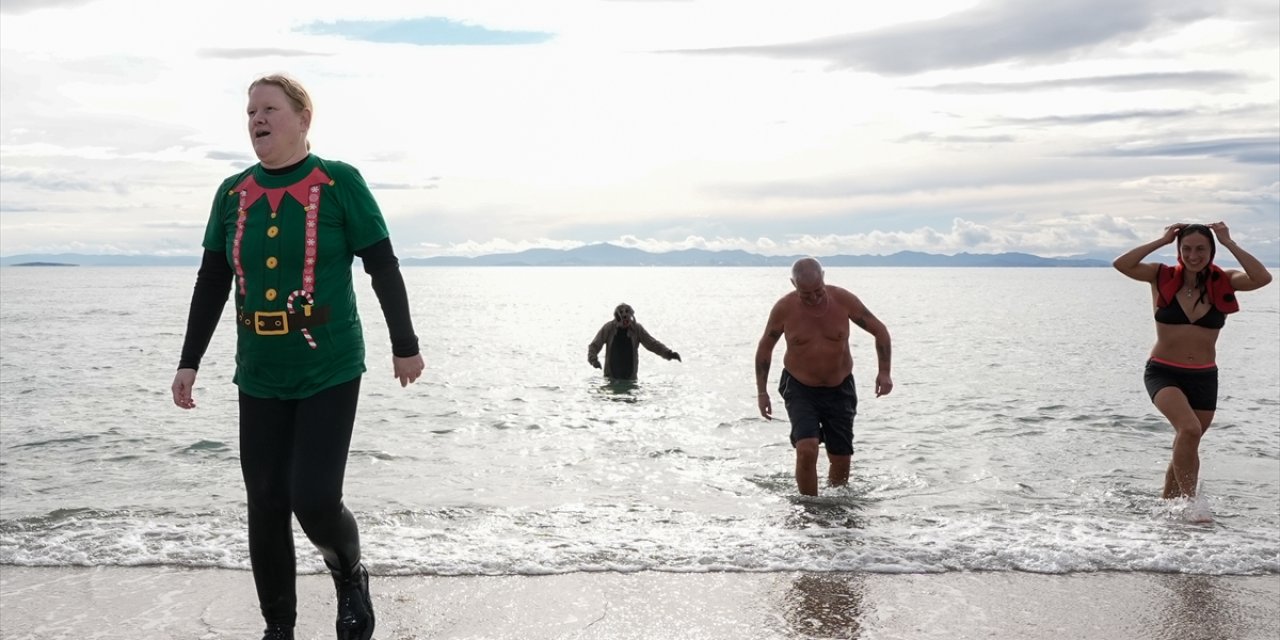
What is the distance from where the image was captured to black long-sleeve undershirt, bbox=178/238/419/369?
373 cm

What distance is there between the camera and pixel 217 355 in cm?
2964

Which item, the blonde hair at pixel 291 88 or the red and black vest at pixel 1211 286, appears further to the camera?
the red and black vest at pixel 1211 286

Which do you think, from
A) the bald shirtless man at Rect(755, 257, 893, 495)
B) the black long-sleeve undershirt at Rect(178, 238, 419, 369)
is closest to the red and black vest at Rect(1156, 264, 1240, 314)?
the bald shirtless man at Rect(755, 257, 893, 495)

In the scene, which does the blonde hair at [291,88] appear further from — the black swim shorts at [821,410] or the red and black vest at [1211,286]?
the red and black vest at [1211,286]

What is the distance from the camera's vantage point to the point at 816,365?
8273mm

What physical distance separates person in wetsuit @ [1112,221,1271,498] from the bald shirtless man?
199 centimetres

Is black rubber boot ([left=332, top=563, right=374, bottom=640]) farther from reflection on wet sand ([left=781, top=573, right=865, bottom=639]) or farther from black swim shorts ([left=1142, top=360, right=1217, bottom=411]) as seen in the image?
black swim shorts ([left=1142, top=360, right=1217, bottom=411])

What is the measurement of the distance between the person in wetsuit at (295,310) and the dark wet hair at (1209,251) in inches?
235

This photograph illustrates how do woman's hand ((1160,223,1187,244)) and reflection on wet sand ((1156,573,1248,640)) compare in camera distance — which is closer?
reflection on wet sand ((1156,573,1248,640))

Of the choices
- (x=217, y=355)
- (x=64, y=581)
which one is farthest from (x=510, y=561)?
(x=217, y=355)

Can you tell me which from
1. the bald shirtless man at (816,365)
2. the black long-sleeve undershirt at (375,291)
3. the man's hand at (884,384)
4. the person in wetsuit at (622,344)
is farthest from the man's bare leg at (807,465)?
the person in wetsuit at (622,344)

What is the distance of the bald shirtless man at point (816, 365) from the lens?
817 centimetres

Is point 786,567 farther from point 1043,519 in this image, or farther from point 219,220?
point 219,220

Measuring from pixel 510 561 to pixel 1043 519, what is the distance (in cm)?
422
